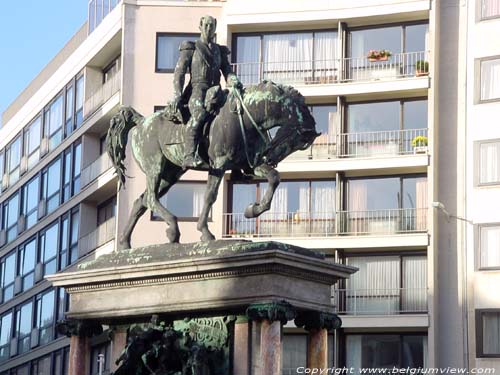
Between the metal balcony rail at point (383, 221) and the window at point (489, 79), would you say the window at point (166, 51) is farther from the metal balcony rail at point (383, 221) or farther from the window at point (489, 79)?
the window at point (489, 79)

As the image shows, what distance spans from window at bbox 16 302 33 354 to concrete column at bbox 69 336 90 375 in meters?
53.3

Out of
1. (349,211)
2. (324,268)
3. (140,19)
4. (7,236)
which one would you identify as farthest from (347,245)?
(324,268)

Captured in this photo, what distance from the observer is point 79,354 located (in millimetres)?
31922

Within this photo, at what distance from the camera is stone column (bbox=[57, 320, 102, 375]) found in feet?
104

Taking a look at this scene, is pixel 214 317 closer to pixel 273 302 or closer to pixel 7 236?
pixel 273 302

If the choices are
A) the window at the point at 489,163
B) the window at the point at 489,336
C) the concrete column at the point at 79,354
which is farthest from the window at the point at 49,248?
the concrete column at the point at 79,354

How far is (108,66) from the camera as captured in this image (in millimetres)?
76938

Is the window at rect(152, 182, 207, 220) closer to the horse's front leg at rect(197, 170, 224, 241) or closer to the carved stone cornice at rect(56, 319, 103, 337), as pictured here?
the carved stone cornice at rect(56, 319, 103, 337)

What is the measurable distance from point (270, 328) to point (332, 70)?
42723 millimetres

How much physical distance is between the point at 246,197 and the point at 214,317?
132 ft

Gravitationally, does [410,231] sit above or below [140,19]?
below

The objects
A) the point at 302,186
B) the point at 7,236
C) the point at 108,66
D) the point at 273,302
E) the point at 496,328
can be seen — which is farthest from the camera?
the point at 7,236

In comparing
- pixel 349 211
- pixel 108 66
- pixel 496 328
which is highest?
pixel 108 66

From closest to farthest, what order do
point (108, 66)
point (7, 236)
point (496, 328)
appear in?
point (496, 328) → point (108, 66) → point (7, 236)
